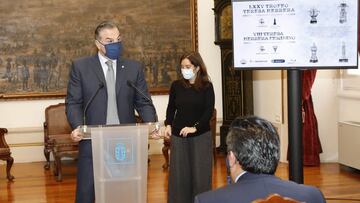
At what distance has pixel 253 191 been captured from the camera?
6.45ft

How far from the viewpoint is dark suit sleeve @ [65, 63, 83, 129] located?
3674mm

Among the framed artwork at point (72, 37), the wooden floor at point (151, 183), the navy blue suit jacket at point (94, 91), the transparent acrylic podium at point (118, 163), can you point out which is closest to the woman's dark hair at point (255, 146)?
the transparent acrylic podium at point (118, 163)

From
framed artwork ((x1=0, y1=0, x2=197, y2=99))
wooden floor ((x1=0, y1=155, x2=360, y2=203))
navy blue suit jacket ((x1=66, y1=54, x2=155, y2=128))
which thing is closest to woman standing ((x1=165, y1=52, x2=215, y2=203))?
wooden floor ((x1=0, y1=155, x2=360, y2=203))

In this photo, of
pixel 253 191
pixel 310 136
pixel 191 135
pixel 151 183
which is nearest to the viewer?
pixel 253 191

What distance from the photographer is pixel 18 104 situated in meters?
8.85

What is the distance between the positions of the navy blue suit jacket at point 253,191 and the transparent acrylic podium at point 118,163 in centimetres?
145

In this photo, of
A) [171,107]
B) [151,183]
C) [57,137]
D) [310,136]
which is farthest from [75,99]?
[310,136]

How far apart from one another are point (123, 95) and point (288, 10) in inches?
49.4

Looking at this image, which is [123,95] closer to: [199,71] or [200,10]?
[199,71]

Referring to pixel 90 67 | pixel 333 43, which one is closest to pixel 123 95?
pixel 90 67

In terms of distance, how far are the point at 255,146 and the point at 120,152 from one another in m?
1.51

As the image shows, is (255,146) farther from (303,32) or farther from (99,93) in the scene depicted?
(303,32)

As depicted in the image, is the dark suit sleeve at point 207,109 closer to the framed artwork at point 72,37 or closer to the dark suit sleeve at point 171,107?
the dark suit sleeve at point 171,107

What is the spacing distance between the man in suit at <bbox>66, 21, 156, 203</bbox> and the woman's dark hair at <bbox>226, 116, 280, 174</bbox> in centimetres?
172
